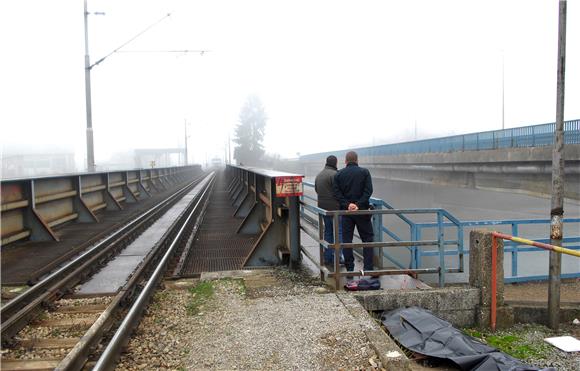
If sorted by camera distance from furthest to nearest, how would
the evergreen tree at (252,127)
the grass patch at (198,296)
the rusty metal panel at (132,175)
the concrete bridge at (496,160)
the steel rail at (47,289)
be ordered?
the evergreen tree at (252,127) < the rusty metal panel at (132,175) < the concrete bridge at (496,160) < the grass patch at (198,296) < the steel rail at (47,289)

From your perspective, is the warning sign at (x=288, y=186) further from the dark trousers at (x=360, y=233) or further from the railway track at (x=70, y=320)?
the railway track at (x=70, y=320)

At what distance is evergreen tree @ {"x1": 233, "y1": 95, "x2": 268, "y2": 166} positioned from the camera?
81.6 m

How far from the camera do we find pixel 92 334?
462 centimetres

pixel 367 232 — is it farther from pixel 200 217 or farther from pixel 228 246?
pixel 200 217

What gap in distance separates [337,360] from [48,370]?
8.24 ft

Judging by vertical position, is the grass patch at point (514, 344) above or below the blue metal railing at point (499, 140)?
below

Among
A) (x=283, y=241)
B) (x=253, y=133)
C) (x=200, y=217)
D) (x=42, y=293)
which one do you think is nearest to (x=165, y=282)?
(x=42, y=293)

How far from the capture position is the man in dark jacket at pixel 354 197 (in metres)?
7.00

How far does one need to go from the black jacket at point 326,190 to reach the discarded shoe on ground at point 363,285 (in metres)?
1.40

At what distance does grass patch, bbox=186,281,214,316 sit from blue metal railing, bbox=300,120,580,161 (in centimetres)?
986

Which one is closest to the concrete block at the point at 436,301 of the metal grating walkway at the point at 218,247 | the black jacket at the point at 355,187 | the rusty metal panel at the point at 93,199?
the black jacket at the point at 355,187

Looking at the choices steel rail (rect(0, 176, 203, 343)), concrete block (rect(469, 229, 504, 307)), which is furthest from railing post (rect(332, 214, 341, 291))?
steel rail (rect(0, 176, 203, 343))

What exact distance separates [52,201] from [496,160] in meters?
16.6

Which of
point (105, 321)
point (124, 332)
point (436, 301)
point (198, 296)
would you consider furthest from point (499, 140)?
point (124, 332)
